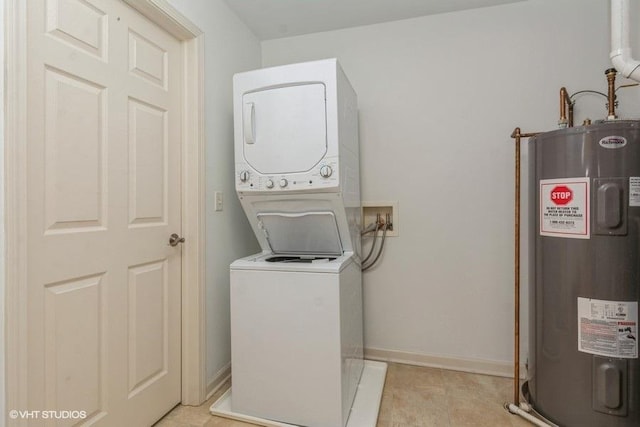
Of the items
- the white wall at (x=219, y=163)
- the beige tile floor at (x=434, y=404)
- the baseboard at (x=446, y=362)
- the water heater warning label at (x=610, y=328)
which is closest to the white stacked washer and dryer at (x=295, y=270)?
the beige tile floor at (x=434, y=404)

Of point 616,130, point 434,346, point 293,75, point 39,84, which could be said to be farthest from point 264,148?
point 434,346

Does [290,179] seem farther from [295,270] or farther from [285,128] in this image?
[295,270]

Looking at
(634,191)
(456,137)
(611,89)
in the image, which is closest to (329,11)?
(456,137)

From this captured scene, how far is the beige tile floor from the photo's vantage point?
1610 millimetres

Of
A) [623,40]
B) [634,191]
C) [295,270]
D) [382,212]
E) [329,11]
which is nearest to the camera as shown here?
[634,191]

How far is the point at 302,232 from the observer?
6.01ft

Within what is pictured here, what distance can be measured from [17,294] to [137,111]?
90cm

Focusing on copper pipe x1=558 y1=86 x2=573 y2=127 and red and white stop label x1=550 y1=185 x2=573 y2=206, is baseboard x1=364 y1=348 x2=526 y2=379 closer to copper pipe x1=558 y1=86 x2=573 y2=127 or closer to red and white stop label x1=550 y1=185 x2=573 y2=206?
red and white stop label x1=550 y1=185 x2=573 y2=206

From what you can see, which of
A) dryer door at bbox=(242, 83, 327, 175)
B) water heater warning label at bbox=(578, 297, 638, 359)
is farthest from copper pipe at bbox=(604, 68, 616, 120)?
dryer door at bbox=(242, 83, 327, 175)

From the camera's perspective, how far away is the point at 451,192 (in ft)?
7.00

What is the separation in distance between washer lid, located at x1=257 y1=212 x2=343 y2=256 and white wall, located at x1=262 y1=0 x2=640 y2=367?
62 cm

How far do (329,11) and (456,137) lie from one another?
3.95 feet

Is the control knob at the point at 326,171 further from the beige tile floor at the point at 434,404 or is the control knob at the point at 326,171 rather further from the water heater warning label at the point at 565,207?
the beige tile floor at the point at 434,404

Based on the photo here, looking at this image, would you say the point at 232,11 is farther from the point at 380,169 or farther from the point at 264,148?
the point at 380,169
